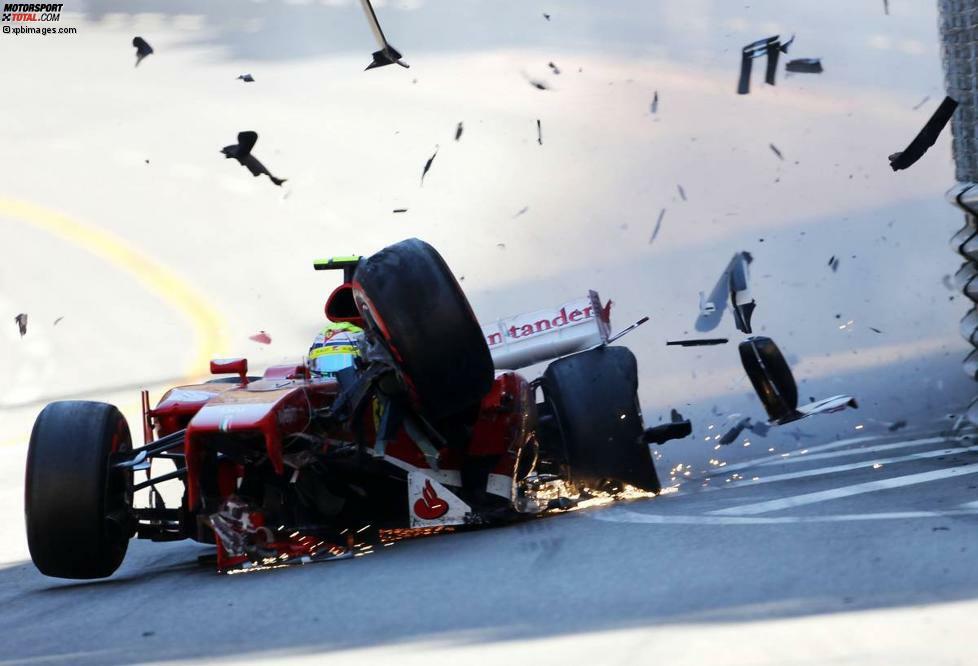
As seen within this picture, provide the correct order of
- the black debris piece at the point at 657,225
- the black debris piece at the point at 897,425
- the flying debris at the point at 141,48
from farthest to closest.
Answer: the flying debris at the point at 141,48
the black debris piece at the point at 657,225
the black debris piece at the point at 897,425

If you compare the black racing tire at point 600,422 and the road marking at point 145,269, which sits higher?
the road marking at point 145,269

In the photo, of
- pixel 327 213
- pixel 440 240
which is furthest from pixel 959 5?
pixel 327 213

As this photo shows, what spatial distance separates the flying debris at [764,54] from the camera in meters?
11.6

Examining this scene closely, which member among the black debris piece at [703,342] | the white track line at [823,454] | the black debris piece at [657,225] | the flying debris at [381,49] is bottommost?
the white track line at [823,454]

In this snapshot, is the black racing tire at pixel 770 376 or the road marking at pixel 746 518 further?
the black racing tire at pixel 770 376

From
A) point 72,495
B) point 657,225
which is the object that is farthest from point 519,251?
point 72,495

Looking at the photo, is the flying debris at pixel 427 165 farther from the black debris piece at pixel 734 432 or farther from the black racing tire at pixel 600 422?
the black racing tire at pixel 600 422

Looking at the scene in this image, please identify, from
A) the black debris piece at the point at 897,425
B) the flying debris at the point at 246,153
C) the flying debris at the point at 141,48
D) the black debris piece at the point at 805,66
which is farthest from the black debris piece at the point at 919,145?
the flying debris at the point at 141,48

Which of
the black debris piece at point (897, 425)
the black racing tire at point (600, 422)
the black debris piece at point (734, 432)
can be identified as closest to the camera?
the black racing tire at point (600, 422)

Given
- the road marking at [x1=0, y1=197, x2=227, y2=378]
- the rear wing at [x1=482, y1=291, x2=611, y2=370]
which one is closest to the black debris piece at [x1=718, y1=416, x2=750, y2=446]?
the rear wing at [x1=482, y1=291, x2=611, y2=370]

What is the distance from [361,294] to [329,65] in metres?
8.08

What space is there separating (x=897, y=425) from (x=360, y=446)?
3.97 metres

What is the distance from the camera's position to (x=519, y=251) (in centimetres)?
1115

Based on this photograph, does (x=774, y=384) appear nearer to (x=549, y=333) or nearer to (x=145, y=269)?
(x=549, y=333)
